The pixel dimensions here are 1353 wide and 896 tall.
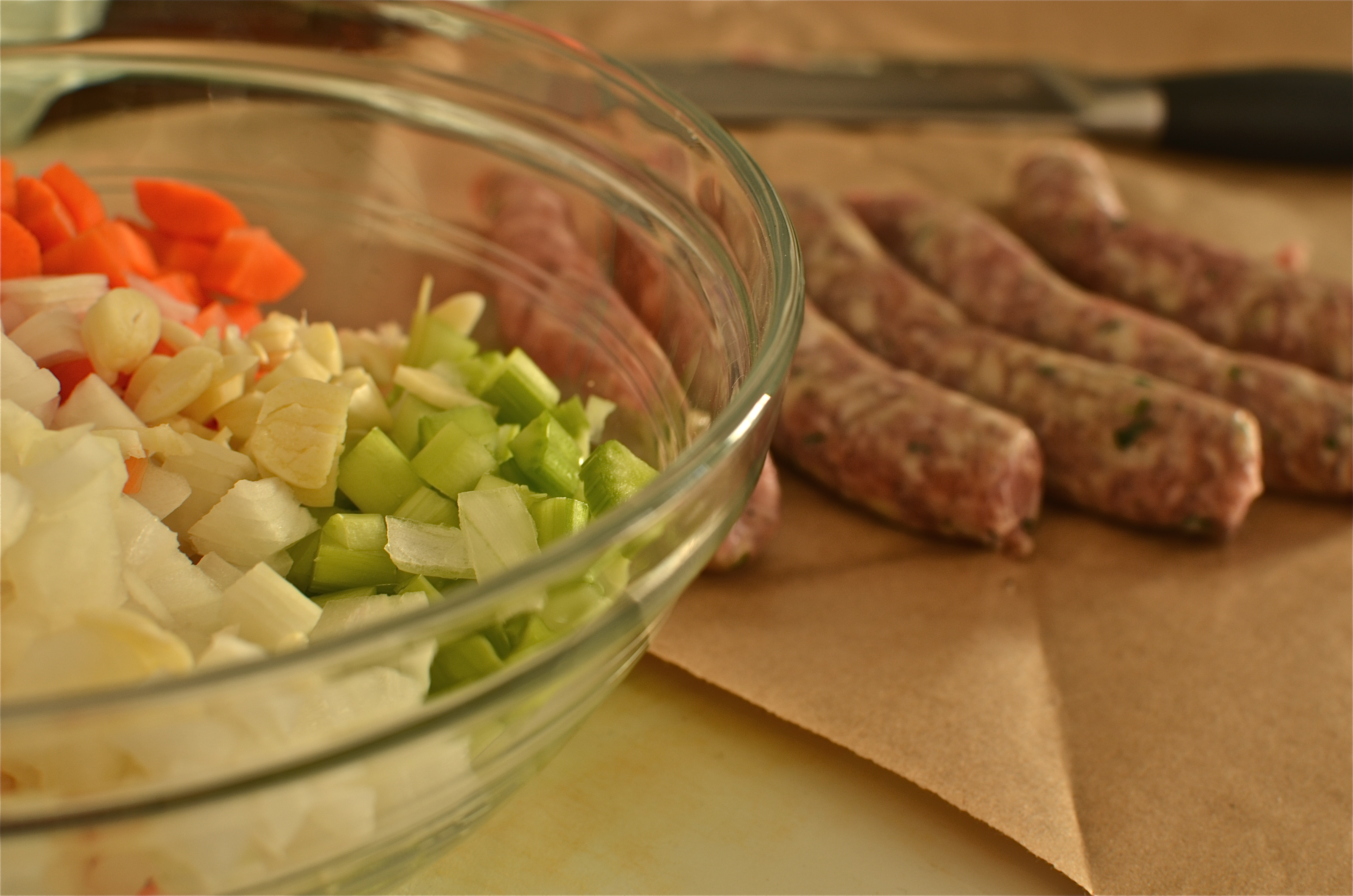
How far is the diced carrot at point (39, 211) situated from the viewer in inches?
42.1

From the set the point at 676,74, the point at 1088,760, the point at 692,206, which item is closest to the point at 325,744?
the point at 692,206

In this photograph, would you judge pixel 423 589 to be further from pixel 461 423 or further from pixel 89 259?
pixel 89 259

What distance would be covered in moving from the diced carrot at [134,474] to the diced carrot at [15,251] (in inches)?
13.4

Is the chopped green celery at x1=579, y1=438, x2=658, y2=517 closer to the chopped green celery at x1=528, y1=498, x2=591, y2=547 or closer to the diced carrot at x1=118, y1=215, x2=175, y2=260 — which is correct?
the chopped green celery at x1=528, y1=498, x2=591, y2=547

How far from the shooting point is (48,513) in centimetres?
71

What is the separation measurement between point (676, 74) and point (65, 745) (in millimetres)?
2018

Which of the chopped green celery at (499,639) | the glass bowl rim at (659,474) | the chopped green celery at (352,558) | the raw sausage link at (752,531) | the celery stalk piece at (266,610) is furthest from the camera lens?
the raw sausage link at (752,531)

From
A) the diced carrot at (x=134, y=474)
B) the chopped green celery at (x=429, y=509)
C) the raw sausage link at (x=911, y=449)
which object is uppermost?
the diced carrot at (x=134, y=474)

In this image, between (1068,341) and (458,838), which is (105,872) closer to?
(458,838)

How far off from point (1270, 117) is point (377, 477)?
2243 mm

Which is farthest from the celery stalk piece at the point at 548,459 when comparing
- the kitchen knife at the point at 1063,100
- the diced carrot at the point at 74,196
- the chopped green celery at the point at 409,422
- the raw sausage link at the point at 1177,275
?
the kitchen knife at the point at 1063,100

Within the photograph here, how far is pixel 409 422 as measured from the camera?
1.00 metres

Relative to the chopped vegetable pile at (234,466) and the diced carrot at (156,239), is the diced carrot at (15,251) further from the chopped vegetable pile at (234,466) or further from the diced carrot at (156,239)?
the diced carrot at (156,239)

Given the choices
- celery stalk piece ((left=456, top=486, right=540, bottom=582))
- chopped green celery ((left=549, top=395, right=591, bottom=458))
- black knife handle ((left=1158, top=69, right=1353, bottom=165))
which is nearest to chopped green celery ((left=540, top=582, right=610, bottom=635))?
celery stalk piece ((left=456, top=486, right=540, bottom=582))
